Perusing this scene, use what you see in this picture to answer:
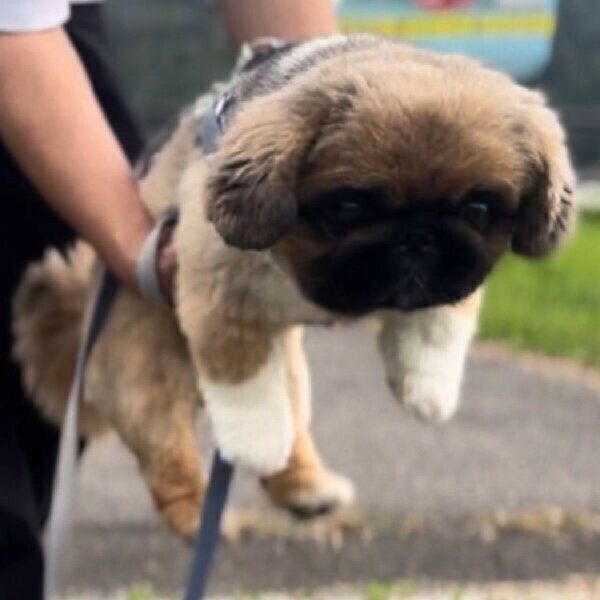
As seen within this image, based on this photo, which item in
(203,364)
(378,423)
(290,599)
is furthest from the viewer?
(378,423)

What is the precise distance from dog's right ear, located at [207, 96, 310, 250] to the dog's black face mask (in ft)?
0.17

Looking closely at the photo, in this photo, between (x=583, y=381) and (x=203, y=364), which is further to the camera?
(x=583, y=381)

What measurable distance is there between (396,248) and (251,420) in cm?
47

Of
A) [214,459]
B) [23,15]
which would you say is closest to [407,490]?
[214,459]

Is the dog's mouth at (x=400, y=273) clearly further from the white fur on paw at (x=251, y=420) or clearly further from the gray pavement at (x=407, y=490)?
the gray pavement at (x=407, y=490)

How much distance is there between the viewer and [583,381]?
20.1 ft

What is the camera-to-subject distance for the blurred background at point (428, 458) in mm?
4031

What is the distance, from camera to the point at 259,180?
187 cm

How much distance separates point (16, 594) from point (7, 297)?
1.72 feet

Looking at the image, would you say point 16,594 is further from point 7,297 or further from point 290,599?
point 290,599

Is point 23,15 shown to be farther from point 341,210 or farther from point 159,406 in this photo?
point 341,210

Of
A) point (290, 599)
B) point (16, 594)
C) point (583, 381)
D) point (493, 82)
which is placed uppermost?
point (493, 82)

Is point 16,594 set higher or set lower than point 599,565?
higher

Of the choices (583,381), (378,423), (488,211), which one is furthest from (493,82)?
(583,381)
